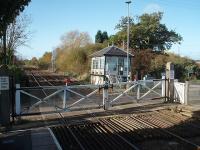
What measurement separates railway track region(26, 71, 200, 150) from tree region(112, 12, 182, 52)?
29757 mm

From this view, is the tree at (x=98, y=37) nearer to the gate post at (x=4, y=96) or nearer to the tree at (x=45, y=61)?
the tree at (x=45, y=61)

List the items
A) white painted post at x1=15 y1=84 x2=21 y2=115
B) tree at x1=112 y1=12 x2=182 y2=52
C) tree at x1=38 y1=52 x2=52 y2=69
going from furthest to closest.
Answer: tree at x1=38 y1=52 x2=52 y2=69 → tree at x1=112 y1=12 x2=182 y2=52 → white painted post at x1=15 y1=84 x2=21 y2=115

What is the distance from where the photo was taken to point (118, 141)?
10.5 m

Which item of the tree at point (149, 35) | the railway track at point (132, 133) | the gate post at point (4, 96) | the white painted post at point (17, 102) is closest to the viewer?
the railway track at point (132, 133)

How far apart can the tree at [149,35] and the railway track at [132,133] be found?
97.6 ft

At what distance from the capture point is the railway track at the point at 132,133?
10.1m

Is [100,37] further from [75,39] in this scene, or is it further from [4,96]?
[4,96]

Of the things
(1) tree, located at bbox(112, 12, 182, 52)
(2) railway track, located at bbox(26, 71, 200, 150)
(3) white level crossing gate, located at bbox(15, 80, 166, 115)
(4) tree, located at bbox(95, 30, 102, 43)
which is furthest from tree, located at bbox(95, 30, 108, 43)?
(2) railway track, located at bbox(26, 71, 200, 150)

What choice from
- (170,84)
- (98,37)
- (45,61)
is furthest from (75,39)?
(170,84)

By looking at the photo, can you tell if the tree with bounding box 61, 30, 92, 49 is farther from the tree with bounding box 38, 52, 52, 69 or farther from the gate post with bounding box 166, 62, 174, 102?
the gate post with bounding box 166, 62, 174, 102

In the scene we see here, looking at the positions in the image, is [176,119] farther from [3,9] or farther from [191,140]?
[3,9]

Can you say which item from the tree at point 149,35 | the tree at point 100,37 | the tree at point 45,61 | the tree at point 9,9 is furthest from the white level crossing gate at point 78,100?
the tree at point 45,61

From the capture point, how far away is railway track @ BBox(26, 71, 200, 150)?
10148mm

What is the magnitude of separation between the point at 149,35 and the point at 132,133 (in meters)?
34.2
